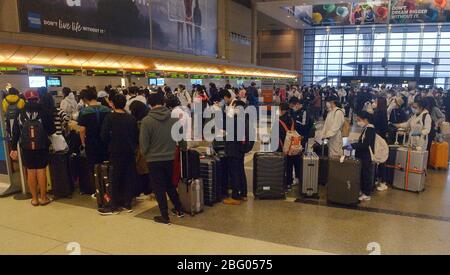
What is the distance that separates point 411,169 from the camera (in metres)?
5.79

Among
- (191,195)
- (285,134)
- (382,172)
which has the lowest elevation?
(382,172)

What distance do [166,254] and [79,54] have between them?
9.09m

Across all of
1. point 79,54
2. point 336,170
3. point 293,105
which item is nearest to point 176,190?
point 336,170

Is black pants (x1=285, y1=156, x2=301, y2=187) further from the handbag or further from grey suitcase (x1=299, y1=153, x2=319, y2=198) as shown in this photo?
the handbag

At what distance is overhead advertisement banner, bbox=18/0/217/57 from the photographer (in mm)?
9945

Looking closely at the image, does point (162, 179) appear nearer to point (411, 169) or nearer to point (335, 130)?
point (335, 130)

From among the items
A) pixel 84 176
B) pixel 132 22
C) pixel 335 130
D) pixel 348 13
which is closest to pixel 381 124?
pixel 335 130

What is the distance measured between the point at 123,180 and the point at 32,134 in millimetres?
1470

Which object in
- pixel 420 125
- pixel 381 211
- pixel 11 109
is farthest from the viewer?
pixel 420 125

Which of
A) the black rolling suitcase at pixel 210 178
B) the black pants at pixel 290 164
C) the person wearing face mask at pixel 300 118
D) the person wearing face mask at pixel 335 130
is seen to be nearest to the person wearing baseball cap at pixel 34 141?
the black rolling suitcase at pixel 210 178

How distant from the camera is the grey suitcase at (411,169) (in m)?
5.73

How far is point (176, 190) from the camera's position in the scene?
464 centimetres

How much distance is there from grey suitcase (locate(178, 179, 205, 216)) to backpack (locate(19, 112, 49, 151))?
214 cm
